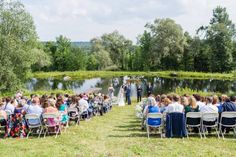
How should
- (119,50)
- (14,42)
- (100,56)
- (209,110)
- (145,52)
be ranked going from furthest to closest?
1. (119,50)
2. (100,56)
3. (145,52)
4. (14,42)
5. (209,110)

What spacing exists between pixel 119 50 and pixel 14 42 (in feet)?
199

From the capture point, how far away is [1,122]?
13000 millimetres

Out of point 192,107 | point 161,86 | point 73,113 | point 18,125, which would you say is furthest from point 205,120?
point 161,86

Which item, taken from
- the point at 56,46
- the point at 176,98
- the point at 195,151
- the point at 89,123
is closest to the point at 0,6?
the point at 89,123

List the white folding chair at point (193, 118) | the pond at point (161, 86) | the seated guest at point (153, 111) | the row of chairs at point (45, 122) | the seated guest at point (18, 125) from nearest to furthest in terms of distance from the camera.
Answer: the white folding chair at point (193, 118) < the seated guest at point (153, 111) < the row of chairs at point (45, 122) < the seated guest at point (18, 125) < the pond at point (161, 86)

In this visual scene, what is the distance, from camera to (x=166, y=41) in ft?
229

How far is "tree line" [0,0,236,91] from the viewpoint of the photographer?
1348 inches

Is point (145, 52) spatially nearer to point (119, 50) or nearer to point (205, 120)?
point (119, 50)

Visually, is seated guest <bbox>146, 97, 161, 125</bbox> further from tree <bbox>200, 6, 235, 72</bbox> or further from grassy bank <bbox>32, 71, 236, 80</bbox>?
tree <bbox>200, 6, 235, 72</bbox>

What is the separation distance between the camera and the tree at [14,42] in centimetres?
3356

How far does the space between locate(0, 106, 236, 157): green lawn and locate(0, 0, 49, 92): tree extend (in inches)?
880

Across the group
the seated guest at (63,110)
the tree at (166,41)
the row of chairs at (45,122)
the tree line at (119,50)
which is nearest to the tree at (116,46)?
the tree line at (119,50)

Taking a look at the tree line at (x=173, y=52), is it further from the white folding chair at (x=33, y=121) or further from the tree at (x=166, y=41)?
the white folding chair at (x=33, y=121)

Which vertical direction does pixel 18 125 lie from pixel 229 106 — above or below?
below
